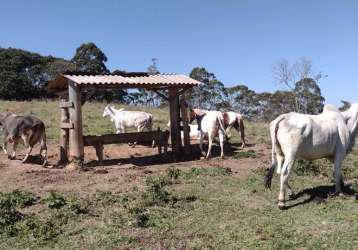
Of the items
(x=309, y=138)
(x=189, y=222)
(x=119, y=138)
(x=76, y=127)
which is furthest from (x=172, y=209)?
(x=119, y=138)

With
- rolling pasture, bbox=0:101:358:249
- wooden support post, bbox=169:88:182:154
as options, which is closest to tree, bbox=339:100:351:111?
rolling pasture, bbox=0:101:358:249

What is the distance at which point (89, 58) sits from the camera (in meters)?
53.7

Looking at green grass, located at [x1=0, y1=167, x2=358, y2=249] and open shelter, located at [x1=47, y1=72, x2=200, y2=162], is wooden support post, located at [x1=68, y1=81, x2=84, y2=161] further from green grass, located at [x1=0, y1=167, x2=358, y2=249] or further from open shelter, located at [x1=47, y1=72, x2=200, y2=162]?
green grass, located at [x1=0, y1=167, x2=358, y2=249]

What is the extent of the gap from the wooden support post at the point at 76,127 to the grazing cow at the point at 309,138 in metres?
7.09

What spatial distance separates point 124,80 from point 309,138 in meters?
8.02

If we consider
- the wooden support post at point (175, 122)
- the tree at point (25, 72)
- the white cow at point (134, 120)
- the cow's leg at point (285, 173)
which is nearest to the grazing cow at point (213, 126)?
the wooden support post at point (175, 122)

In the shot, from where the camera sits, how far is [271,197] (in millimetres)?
9711

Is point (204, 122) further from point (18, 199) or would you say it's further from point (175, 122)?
point (18, 199)

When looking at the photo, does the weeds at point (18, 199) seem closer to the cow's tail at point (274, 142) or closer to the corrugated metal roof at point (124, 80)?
the cow's tail at point (274, 142)

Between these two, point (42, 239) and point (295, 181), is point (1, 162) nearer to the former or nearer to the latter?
point (42, 239)

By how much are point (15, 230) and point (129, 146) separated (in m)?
11.1

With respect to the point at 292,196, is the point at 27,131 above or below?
above

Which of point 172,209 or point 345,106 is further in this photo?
point 345,106

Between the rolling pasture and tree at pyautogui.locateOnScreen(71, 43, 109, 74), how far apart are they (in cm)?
3962
